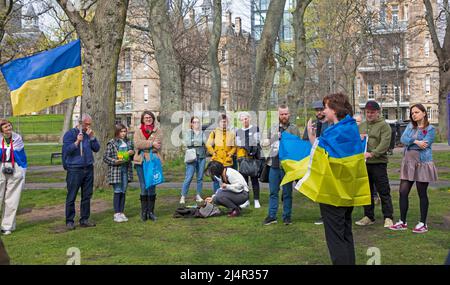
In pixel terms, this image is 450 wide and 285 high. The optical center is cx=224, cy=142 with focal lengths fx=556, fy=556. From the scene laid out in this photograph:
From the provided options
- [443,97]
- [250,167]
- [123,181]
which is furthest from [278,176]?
[443,97]

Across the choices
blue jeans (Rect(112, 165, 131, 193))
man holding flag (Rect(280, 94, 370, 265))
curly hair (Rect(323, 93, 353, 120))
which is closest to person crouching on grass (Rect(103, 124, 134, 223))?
blue jeans (Rect(112, 165, 131, 193))

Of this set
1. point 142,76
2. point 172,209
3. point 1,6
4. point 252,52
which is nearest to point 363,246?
point 172,209

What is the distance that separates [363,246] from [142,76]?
6901 cm

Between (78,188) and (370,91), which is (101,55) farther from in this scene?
(370,91)

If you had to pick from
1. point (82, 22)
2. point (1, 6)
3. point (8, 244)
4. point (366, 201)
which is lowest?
point (8, 244)

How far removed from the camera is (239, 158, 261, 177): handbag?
11367mm

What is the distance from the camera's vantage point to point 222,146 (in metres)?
11.5

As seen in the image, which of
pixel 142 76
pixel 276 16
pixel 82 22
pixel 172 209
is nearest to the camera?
pixel 172 209

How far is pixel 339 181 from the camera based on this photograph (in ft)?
19.0

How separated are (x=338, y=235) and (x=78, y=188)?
561 centimetres

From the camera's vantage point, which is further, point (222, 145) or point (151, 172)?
point (222, 145)
